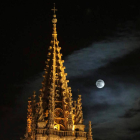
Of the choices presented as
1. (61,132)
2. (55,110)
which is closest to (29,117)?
(55,110)

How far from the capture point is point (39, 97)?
107 metres

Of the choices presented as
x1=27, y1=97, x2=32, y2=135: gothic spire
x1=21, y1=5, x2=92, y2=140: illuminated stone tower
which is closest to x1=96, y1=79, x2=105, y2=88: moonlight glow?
x1=21, y1=5, x2=92, y2=140: illuminated stone tower

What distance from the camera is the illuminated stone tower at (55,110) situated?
10493cm

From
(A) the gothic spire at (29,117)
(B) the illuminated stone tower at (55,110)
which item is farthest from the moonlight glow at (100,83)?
(A) the gothic spire at (29,117)

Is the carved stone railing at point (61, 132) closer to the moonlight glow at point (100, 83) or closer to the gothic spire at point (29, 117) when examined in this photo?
the gothic spire at point (29, 117)

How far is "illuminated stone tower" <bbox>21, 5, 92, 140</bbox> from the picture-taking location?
10493 cm

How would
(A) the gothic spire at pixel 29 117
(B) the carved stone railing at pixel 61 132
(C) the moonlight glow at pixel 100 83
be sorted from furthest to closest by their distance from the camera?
(C) the moonlight glow at pixel 100 83 < (A) the gothic spire at pixel 29 117 < (B) the carved stone railing at pixel 61 132

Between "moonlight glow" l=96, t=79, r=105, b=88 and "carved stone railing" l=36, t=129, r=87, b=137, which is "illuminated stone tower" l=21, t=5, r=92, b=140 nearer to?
"carved stone railing" l=36, t=129, r=87, b=137

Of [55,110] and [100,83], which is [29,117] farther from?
[100,83]

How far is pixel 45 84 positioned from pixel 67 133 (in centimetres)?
876

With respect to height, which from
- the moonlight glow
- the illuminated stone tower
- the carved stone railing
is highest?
the moonlight glow

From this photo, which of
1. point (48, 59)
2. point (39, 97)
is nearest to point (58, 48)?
point (48, 59)

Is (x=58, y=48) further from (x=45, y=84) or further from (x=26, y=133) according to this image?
(x=26, y=133)

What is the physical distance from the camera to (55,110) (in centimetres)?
10694
